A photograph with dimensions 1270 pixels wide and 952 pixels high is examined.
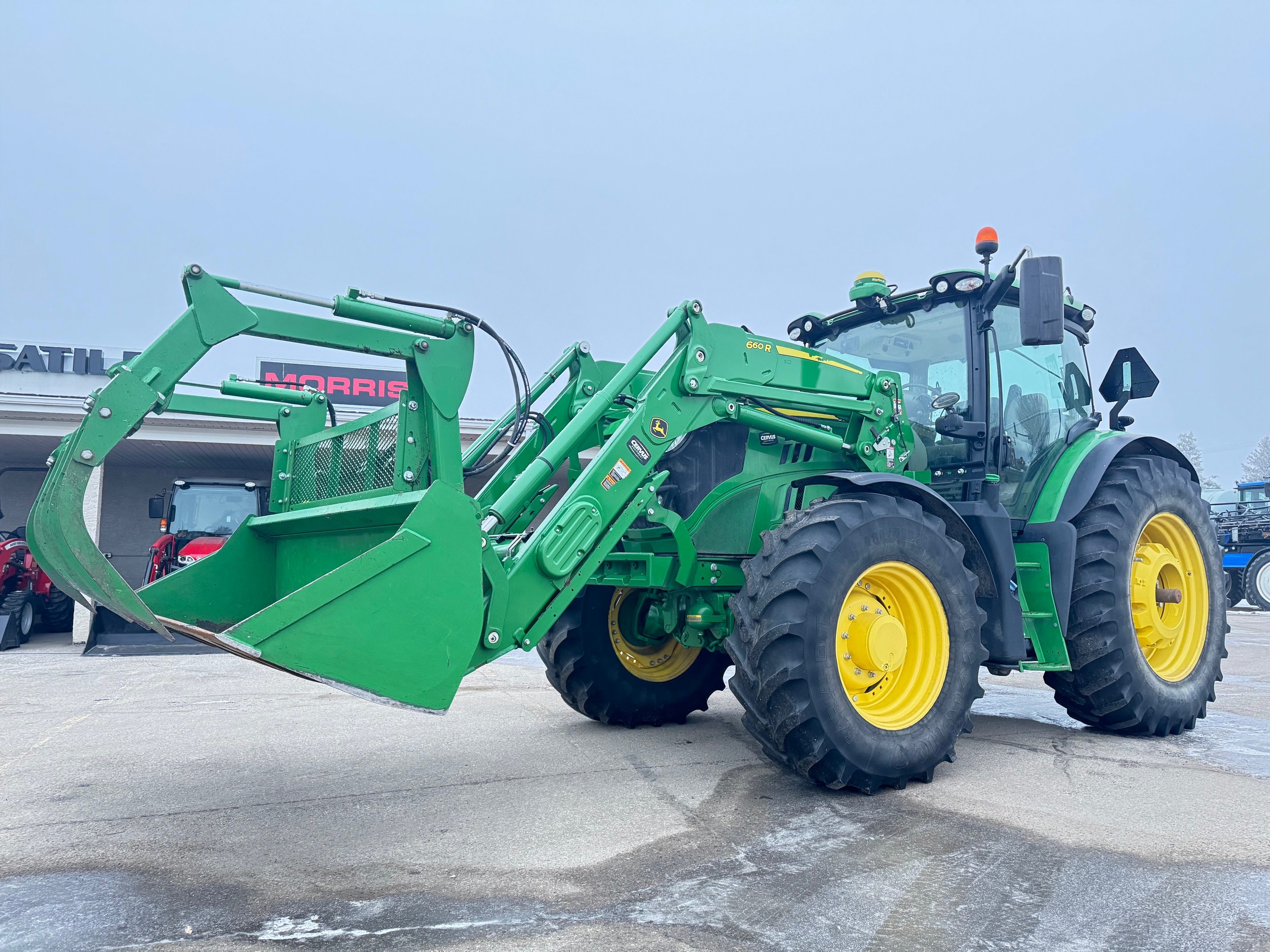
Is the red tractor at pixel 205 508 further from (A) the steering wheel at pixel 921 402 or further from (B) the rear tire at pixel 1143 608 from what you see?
(B) the rear tire at pixel 1143 608

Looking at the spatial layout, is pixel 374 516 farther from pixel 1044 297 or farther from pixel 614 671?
pixel 1044 297

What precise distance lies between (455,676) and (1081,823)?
8.23ft

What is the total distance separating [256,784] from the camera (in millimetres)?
4496

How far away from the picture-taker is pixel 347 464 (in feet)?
14.4

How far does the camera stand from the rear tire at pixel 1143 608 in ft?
17.5

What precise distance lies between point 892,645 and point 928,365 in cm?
210

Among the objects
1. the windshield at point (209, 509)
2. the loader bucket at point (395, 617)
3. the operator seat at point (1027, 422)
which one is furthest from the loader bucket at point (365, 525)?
the windshield at point (209, 509)

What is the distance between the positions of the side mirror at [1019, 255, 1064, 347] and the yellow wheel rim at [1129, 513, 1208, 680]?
1.84 m

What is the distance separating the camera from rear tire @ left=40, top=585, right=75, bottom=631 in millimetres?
14570

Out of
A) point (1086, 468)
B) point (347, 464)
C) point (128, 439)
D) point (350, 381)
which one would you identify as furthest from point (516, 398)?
point (350, 381)

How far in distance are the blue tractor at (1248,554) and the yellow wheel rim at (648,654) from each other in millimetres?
15326

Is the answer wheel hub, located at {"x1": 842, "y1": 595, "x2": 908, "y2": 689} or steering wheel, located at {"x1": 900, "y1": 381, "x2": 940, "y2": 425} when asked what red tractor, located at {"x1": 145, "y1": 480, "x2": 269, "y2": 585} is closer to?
steering wheel, located at {"x1": 900, "y1": 381, "x2": 940, "y2": 425}

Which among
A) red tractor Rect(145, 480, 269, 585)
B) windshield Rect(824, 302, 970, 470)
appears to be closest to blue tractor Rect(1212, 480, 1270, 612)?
windshield Rect(824, 302, 970, 470)

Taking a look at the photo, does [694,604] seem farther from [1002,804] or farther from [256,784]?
[256,784]
